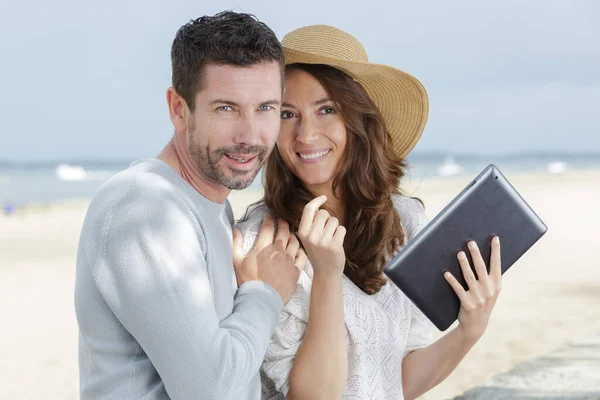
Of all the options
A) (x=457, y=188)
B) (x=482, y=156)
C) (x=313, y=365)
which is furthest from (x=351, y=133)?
(x=482, y=156)

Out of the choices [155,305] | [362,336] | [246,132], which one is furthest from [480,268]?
[155,305]

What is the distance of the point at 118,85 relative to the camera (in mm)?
55562

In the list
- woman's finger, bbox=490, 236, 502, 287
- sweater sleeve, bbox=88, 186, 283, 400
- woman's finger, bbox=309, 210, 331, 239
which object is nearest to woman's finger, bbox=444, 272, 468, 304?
woman's finger, bbox=490, 236, 502, 287

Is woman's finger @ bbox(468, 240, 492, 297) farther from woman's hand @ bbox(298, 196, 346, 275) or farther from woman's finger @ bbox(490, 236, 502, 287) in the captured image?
woman's hand @ bbox(298, 196, 346, 275)

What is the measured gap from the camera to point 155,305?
1912 millimetres

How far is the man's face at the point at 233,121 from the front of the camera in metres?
2.17

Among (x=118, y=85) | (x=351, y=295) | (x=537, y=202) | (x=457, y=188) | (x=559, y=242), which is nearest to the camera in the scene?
(x=351, y=295)

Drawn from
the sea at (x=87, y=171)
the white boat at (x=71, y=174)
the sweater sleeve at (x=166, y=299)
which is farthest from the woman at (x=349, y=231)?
the white boat at (x=71, y=174)

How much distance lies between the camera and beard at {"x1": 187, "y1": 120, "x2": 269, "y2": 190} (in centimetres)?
222

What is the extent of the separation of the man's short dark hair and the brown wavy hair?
601mm

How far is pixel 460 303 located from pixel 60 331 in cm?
600

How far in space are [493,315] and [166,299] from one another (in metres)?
6.35

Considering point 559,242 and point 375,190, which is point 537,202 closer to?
point 559,242

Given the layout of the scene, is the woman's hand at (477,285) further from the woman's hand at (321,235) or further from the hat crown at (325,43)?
the hat crown at (325,43)
